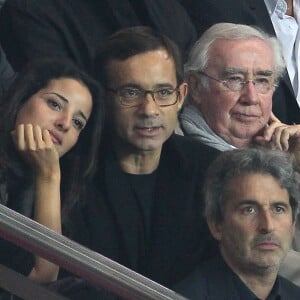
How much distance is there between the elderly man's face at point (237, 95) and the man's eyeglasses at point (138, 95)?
36cm

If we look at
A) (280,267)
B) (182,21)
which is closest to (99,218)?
(280,267)

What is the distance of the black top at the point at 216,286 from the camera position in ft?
13.0

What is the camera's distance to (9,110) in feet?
13.1

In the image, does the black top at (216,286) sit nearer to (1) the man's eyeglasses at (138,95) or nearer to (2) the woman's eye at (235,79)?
(1) the man's eyeglasses at (138,95)

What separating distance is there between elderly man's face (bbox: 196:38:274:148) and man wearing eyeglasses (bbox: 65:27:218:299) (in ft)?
0.93

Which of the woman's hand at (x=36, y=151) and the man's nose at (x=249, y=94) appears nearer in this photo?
the woman's hand at (x=36, y=151)

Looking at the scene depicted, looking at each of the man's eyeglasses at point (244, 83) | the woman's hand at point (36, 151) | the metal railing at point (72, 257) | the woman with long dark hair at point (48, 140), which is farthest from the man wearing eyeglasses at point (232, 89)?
the metal railing at point (72, 257)

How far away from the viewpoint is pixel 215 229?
4090 mm

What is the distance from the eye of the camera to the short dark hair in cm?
421

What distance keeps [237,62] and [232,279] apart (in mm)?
817

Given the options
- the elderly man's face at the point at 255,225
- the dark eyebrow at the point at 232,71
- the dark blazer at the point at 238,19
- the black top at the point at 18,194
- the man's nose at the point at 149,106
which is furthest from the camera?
the dark blazer at the point at 238,19

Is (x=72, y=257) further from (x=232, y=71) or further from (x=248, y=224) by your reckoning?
(x=232, y=71)

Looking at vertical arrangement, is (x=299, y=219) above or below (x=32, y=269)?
below

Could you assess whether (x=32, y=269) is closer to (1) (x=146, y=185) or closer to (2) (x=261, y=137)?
(1) (x=146, y=185)
